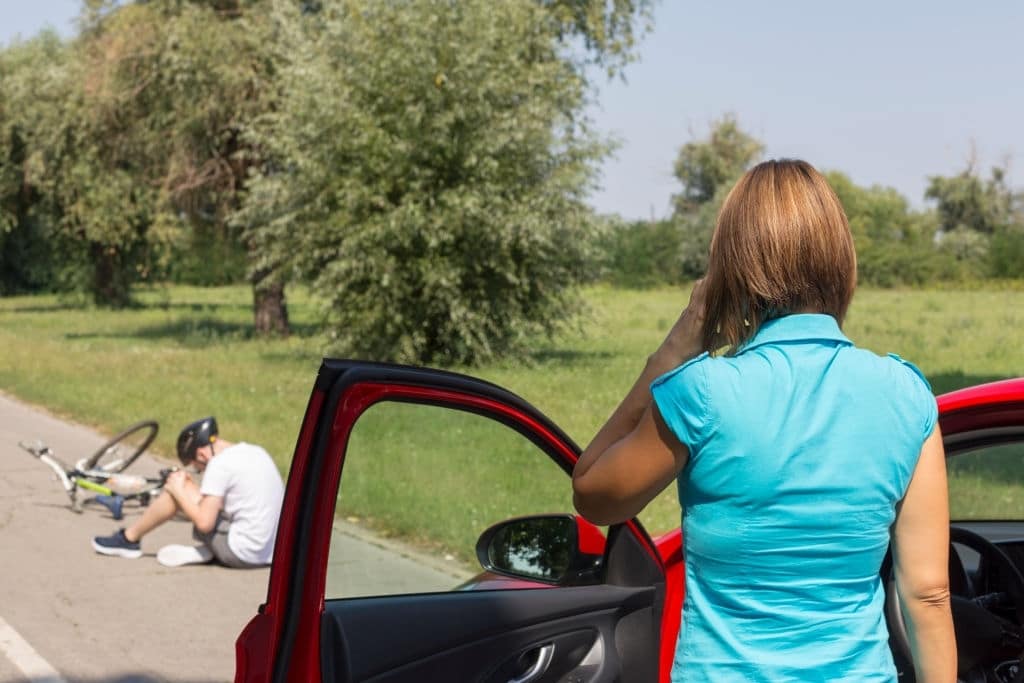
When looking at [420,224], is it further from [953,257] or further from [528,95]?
[953,257]

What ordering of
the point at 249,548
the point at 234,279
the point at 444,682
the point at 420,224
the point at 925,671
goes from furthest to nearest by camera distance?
the point at 234,279
the point at 420,224
the point at 249,548
the point at 444,682
the point at 925,671

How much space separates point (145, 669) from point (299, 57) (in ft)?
55.4

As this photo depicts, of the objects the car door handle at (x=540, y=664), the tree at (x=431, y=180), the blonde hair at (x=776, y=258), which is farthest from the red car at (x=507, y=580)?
the tree at (x=431, y=180)

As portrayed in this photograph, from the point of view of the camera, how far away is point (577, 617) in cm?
288

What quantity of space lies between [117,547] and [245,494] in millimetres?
1137

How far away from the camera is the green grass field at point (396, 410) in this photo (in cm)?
296

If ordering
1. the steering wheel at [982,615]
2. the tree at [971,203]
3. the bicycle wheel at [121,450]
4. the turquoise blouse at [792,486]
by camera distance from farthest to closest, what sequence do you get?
the tree at [971,203], the bicycle wheel at [121,450], the steering wheel at [982,615], the turquoise blouse at [792,486]

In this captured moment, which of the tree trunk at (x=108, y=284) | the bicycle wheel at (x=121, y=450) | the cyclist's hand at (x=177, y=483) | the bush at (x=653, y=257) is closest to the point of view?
the cyclist's hand at (x=177, y=483)

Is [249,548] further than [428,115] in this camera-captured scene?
No

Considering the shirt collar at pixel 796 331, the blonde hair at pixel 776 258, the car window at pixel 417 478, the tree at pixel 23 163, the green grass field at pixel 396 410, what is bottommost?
the green grass field at pixel 396 410

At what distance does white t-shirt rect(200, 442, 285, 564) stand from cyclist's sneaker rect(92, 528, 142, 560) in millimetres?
812

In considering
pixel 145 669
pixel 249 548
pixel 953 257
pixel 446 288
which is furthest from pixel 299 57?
pixel 953 257

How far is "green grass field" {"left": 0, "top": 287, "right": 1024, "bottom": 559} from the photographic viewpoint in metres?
2.96

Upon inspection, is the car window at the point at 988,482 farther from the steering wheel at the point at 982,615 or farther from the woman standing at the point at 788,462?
the woman standing at the point at 788,462
